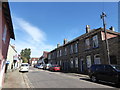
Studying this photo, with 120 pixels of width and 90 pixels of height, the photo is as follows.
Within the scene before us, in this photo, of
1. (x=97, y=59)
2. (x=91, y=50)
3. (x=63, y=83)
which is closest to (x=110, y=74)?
(x=63, y=83)

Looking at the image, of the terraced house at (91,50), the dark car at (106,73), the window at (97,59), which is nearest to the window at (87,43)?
the terraced house at (91,50)

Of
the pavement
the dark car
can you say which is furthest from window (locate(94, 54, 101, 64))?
the pavement

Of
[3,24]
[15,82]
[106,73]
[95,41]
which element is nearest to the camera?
[3,24]

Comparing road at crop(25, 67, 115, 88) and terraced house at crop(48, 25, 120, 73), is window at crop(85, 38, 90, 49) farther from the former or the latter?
road at crop(25, 67, 115, 88)

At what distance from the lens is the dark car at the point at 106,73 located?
8508 millimetres

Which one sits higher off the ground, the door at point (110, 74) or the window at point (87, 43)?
the window at point (87, 43)

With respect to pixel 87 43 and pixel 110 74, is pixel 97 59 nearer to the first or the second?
pixel 87 43

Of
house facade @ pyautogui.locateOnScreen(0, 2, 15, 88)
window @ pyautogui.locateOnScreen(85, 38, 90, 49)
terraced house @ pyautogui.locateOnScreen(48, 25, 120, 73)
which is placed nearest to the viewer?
house facade @ pyautogui.locateOnScreen(0, 2, 15, 88)

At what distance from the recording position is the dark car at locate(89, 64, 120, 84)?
27.9 ft

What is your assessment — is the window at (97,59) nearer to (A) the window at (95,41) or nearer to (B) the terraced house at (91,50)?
(B) the terraced house at (91,50)

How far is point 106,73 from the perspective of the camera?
9391 mm

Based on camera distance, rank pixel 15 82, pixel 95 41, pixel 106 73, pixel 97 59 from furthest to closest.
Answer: pixel 95 41
pixel 97 59
pixel 15 82
pixel 106 73

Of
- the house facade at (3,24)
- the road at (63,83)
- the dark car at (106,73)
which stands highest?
the house facade at (3,24)

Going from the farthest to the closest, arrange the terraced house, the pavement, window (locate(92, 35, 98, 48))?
window (locate(92, 35, 98, 48))
the terraced house
the pavement
